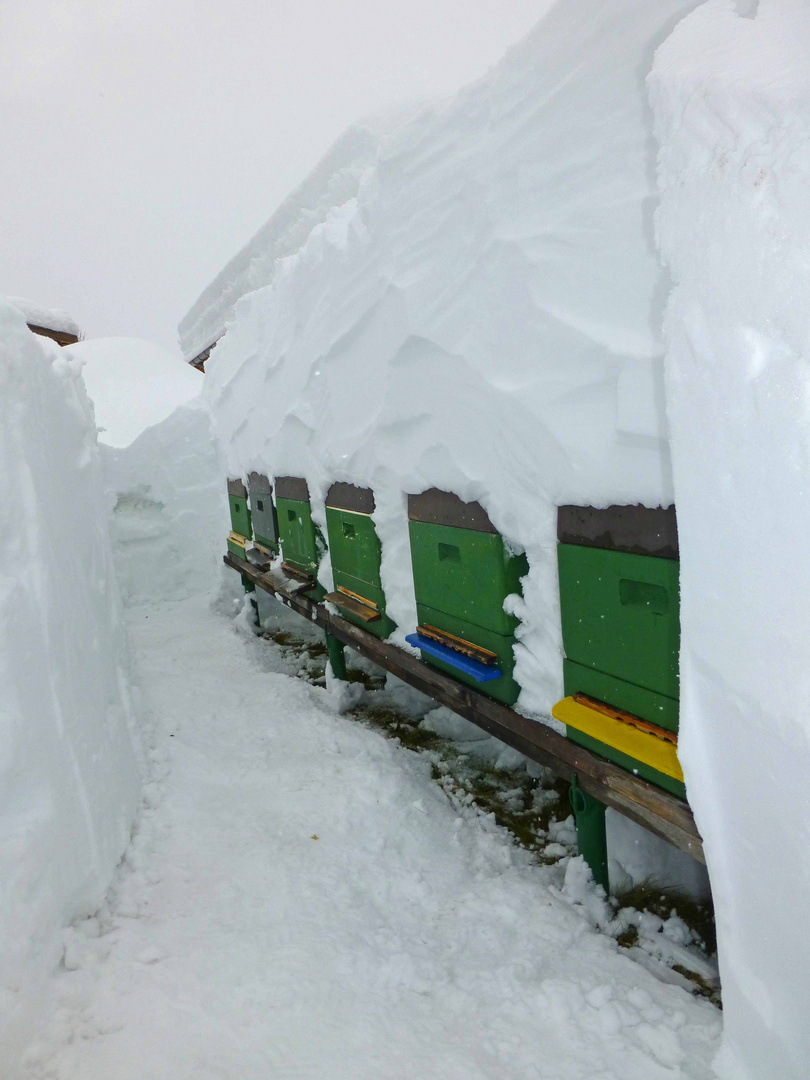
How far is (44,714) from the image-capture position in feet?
6.69

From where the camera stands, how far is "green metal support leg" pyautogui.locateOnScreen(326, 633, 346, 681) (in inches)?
173

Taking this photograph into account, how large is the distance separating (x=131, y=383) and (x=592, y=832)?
29.8 feet

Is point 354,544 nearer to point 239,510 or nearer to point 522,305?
point 522,305

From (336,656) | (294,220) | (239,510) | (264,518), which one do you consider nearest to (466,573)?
(336,656)

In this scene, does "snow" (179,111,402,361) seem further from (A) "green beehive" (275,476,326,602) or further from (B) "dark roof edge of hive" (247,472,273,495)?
(A) "green beehive" (275,476,326,602)

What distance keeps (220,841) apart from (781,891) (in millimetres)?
2161

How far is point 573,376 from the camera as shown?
203cm

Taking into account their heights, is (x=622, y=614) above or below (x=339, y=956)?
above

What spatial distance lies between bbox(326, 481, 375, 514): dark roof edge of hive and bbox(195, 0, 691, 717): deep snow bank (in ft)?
0.29

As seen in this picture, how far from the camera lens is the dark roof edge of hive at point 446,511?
8.26 feet

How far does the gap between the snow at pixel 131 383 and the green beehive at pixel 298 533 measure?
11.5 feet

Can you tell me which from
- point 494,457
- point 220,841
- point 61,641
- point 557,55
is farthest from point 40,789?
point 557,55

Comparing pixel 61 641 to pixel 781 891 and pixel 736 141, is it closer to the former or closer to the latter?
pixel 781 891

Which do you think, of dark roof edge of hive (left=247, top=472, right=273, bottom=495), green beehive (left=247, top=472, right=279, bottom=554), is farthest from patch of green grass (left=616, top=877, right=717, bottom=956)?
dark roof edge of hive (left=247, top=472, right=273, bottom=495)
